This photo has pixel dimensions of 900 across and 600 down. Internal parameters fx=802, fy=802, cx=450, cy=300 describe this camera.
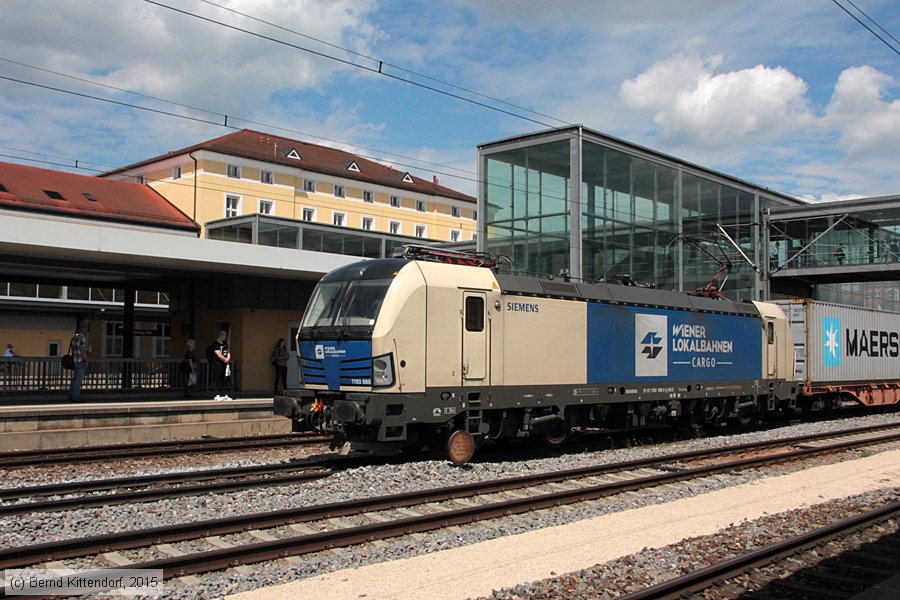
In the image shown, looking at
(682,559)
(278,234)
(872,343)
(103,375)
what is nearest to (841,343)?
(872,343)

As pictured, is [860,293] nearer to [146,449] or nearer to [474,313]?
[474,313]

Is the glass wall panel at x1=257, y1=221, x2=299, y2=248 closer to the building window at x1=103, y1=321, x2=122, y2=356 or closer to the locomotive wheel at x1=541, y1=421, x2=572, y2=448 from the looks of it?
the building window at x1=103, y1=321, x2=122, y2=356

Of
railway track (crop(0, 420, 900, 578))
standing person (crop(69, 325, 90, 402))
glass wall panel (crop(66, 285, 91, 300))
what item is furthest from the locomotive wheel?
glass wall panel (crop(66, 285, 91, 300))

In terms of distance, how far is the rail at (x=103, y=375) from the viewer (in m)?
19.8

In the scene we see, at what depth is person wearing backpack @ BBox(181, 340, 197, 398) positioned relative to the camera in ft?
67.7

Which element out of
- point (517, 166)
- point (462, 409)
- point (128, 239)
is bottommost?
point (462, 409)

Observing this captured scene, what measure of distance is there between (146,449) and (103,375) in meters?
7.30

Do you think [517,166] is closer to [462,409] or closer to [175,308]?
[175,308]

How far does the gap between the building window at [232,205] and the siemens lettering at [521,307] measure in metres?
44.6

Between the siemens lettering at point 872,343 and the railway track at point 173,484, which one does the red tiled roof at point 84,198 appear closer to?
the railway track at point 173,484

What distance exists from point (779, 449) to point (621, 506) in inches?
278

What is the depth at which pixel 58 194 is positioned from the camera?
47188 millimetres

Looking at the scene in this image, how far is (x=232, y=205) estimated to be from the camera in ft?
182

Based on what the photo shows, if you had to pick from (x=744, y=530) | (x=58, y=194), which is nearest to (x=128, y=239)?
(x=744, y=530)
